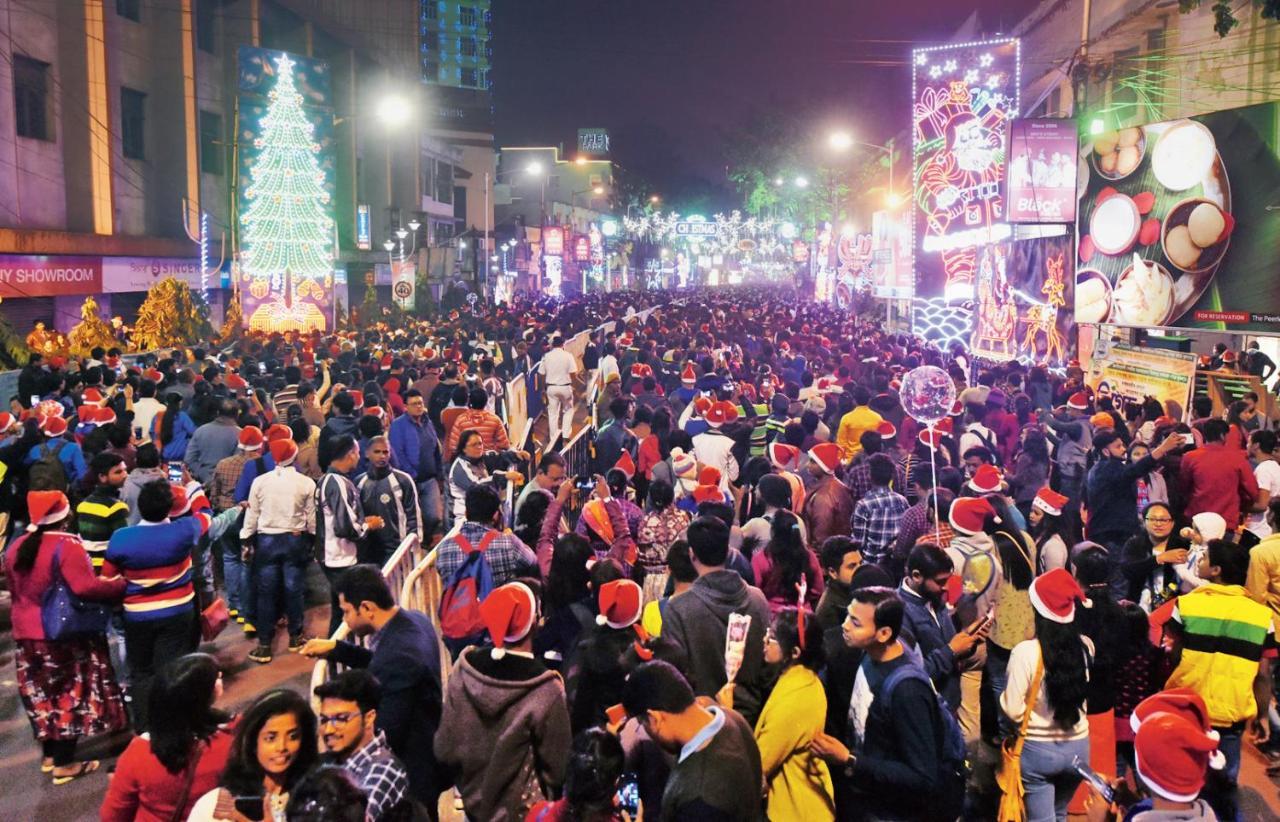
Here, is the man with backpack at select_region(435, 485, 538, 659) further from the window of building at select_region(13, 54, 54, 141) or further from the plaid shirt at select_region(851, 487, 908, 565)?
the window of building at select_region(13, 54, 54, 141)

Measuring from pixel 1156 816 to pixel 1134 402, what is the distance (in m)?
12.6

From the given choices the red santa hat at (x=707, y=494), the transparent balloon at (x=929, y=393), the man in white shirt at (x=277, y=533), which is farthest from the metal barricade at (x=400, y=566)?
the transparent balloon at (x=929, y=393)

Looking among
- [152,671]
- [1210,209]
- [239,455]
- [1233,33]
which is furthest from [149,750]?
[1233,33]

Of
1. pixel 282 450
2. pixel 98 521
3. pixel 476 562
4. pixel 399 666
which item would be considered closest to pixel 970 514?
pixel 476 562

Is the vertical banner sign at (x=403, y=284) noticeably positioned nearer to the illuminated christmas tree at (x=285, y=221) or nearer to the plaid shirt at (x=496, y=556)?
the illuminated christmas tree at (x=285, y=221)

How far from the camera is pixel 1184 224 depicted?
54.1 feet

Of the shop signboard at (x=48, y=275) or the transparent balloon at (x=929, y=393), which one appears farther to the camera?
the shop signboard at (x=48, y=275)

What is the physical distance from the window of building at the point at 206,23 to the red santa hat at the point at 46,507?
30.2 m

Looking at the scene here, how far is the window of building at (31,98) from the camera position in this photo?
2345 cm

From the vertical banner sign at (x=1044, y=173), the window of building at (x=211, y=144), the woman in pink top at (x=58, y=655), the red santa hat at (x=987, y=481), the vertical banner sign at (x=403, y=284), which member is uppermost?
the window of building at (x=211, y=144)

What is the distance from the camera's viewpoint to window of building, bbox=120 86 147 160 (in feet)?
92.5

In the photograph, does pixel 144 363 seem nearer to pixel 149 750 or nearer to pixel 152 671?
pixel 152 671

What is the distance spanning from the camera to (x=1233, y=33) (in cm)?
1864

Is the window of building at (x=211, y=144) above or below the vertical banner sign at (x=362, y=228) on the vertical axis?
above
